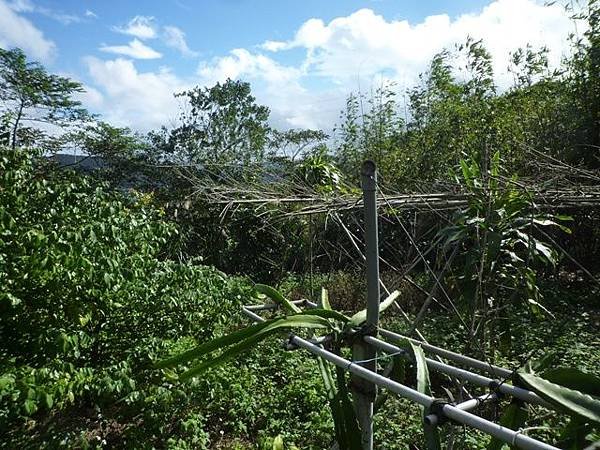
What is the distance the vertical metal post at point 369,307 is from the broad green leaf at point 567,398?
1.11 ft

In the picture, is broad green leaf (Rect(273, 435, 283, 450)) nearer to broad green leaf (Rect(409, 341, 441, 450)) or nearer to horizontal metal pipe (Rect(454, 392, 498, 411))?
broad green leaf (Rect(409, 341, 441, 450))

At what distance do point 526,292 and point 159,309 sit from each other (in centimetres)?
203

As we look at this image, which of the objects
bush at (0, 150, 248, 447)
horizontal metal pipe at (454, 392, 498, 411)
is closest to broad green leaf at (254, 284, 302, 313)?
horizontal metal pipe at (454, 392, 498, 411)

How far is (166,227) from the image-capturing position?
2914 mm

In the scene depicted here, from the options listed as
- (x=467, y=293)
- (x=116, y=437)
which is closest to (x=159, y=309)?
(x=116, y=437)

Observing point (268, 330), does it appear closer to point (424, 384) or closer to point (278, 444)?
point (424, 384)

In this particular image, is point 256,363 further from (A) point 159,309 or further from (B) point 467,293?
(B) point 467,293

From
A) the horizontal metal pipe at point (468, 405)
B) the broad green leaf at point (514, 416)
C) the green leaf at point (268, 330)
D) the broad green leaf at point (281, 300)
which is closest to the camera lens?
the horizontal metal pipe at point (468, 405)

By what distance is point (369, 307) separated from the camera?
3.77 ft

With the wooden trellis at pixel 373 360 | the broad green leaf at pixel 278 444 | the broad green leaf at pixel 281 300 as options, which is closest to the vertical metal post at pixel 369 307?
the wooden trellis at pixel 373 360

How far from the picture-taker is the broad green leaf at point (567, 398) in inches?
33.1

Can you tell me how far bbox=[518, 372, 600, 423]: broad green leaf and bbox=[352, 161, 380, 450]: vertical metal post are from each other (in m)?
0.34

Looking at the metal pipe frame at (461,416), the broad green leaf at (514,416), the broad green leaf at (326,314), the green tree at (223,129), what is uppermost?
the green tree at (223,129)

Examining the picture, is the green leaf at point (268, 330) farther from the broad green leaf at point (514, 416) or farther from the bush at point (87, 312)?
the bush at point (87, 312)
